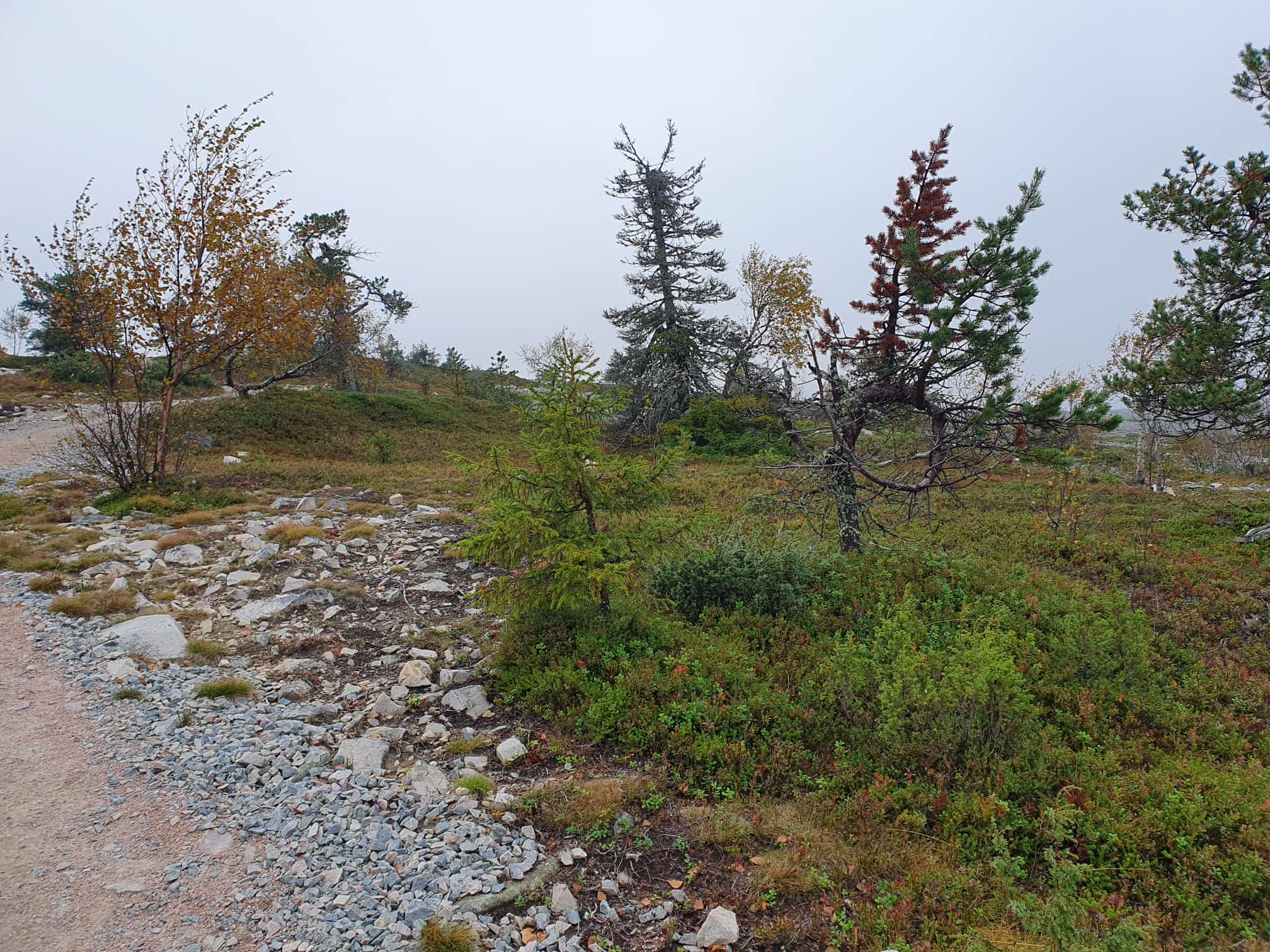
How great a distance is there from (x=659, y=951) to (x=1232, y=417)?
13.6 meters

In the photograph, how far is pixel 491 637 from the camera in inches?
285

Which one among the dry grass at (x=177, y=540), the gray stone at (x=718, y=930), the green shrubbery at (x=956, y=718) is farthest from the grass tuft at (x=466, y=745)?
the dry grass at (x=177, y=540)

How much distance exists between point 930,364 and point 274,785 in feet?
30.1

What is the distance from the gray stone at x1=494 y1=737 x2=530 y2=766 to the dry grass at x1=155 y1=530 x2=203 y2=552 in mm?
7358

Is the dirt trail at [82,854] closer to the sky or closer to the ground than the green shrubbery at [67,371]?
closer to the ground

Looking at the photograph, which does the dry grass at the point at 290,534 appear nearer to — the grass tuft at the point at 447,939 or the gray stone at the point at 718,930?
the grass tuft at the point at 447,939

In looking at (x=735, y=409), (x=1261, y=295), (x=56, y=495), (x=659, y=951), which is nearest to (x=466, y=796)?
(x=659, y=951)

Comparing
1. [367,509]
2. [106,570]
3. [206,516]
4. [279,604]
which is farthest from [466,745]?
[206,516]

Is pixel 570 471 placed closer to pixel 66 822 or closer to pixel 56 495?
pixel 66 822

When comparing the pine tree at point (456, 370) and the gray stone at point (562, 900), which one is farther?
the pine tree at point (456, 370)

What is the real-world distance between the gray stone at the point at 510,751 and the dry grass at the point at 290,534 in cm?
660

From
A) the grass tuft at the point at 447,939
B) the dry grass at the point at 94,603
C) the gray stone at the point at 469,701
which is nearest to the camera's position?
the grass tuft at the point at 447,939

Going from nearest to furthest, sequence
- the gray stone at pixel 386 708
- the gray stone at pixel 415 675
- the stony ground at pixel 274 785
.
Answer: the stony ground at pixel 274 785 → the gray stone at pixel 386 708 → the gray stone at pixel 415 675

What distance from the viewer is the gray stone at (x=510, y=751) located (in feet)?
16.6
